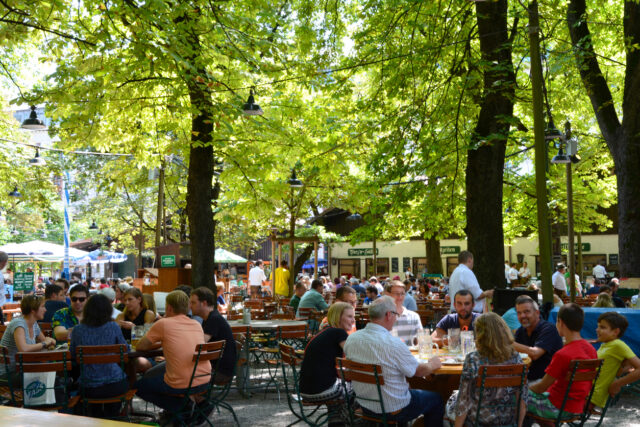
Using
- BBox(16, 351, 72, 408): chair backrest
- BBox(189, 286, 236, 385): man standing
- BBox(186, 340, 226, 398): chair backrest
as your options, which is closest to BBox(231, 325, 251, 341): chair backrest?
BBox(189, 286, 236, 385): man standing

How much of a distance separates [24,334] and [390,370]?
13.1 feet

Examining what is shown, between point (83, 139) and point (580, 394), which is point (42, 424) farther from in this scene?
point (83, 139)

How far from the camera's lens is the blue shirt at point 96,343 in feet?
20.4

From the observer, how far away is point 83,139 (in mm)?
12305

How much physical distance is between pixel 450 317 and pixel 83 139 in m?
8.02

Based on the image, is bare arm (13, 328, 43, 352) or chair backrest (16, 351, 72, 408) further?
bare arm (13, 328, 43, 352)

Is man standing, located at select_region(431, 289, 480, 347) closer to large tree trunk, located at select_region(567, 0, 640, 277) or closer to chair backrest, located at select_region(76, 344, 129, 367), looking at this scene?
chair backrest, located at select_region(76, 344, 129, 367)

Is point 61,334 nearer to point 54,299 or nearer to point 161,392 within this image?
point 161,392

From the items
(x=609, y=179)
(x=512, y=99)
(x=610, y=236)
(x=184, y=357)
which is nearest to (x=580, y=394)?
(x=184, y=357)

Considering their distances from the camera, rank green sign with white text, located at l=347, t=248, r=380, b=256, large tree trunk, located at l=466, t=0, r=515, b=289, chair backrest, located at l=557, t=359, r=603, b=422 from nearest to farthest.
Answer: chair backrest, located at l=557, t=359, r=603, b=422 → large tree trunk, located at l=466, t=0, r=515, b=289 → green sign with white text, located at l=347, t=248, r=380, b=256

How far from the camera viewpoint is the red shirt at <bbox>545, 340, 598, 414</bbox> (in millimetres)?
5410

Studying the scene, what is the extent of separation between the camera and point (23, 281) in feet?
69.2

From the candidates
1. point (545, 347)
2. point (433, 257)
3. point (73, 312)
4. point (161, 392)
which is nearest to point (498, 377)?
point (545, 347)

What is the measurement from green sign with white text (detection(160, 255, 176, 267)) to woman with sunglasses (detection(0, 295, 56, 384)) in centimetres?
860
